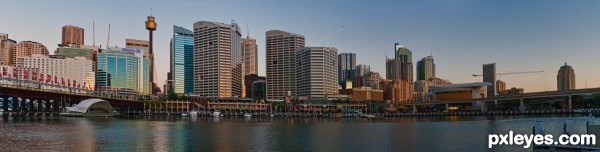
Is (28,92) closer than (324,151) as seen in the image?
No

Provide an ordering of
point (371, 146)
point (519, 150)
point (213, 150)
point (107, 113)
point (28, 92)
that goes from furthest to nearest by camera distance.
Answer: point (107, 113) < point (28, 92) < point (371, 146) < point (213, 150) < point (519, 150)

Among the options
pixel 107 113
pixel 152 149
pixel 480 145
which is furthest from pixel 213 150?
pixel 107 113

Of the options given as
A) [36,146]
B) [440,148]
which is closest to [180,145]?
[36,146]

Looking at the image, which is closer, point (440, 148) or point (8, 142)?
point (440, 148)

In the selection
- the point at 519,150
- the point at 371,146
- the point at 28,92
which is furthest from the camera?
the point at 28,92

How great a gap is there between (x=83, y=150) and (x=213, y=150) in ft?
38.9

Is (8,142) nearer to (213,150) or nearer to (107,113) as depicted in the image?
(213,150)

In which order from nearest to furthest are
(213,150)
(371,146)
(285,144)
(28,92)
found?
(213,150), (371,146), (285,144), (28,92)

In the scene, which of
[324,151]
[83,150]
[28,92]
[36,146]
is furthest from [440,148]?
[28,92]

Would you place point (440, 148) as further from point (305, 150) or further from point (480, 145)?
point (305, 150)

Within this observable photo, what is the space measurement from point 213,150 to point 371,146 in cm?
1582

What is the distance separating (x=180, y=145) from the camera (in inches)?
2124

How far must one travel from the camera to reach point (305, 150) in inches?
1918

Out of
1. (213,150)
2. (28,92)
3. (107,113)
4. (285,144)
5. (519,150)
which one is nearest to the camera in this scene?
(519,150)
